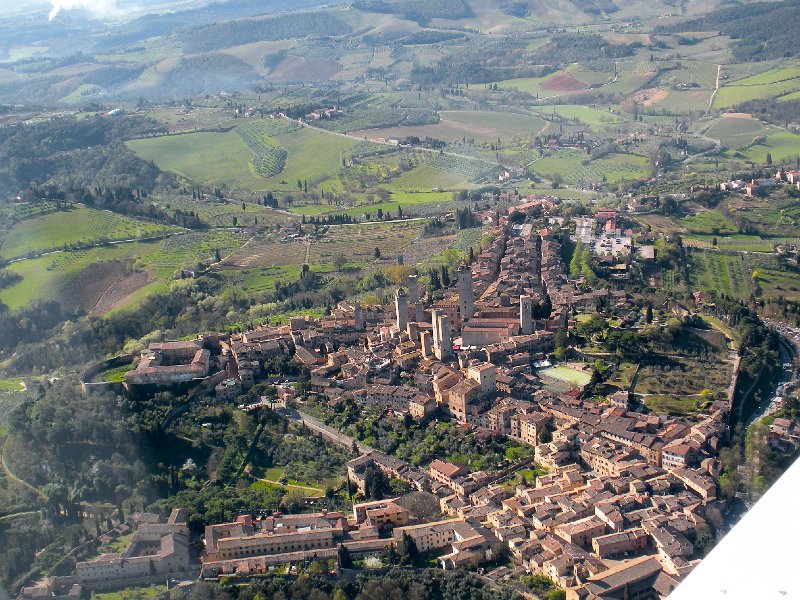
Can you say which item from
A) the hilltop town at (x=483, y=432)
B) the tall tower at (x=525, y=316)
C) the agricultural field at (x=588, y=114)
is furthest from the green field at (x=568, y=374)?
the agricultural field at (x=588, y=114)

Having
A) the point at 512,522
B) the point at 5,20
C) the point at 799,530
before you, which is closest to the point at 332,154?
the point at 512,522

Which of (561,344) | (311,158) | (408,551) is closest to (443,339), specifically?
(561,344)

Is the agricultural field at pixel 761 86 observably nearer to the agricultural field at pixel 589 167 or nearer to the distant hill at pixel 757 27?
the distant hill at pixel 757 27

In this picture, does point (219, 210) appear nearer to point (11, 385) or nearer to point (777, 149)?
point (11, 385)

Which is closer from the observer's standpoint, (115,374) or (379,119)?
(115,374)

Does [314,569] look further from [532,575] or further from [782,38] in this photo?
[782,38]

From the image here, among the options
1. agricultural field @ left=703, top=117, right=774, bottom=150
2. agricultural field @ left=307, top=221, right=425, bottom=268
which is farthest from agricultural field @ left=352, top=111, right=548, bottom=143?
agricultural field @ left=307, top=221, right=425, bottom=268
